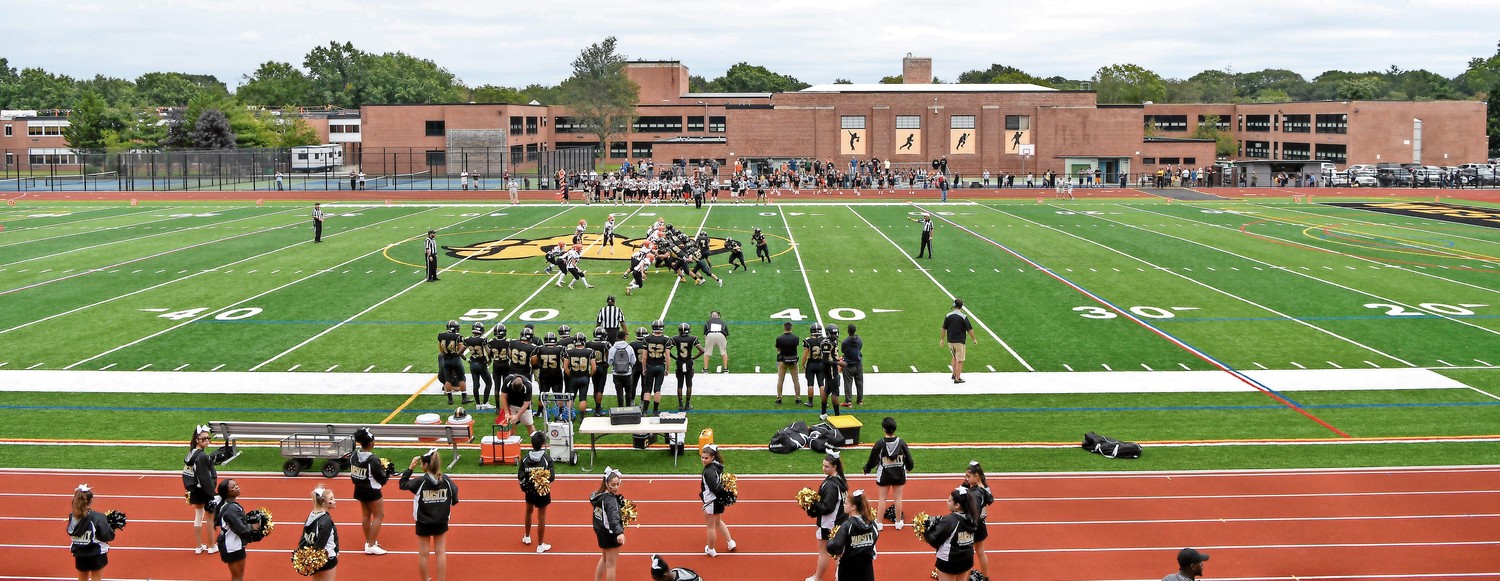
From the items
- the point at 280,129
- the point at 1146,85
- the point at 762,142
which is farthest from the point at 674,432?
the point at 1146,85

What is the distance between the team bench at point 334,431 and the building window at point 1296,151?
9361 centimetres

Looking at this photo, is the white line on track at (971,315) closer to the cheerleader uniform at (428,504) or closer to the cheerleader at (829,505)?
the cheerleader at (829,505)

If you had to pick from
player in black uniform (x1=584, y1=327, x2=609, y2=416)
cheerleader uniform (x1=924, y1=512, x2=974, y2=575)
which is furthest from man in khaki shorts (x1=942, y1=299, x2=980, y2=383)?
cheerleader uniform (x1=924, y1=512, x2=974, y2=575)

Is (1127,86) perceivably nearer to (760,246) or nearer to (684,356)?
(760,246)

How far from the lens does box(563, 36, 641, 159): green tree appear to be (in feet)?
359

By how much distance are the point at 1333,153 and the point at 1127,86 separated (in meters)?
54.6

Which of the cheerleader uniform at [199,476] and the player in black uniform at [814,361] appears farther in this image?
the player in black uniform at [814,361]

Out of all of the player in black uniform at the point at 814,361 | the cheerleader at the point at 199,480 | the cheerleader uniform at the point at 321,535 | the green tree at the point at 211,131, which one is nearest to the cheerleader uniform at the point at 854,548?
the cheerleader uniform at the point at 321,535

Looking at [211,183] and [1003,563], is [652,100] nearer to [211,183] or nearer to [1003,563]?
[211,183]

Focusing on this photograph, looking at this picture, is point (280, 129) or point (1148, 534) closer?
point (1148, 534)

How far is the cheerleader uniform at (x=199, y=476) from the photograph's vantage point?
12.1 m

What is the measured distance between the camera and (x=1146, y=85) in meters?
146

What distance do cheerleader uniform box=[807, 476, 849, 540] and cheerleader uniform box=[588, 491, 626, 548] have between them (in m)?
1.74

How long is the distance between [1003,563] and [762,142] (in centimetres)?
7155
